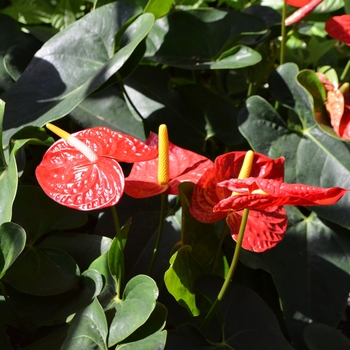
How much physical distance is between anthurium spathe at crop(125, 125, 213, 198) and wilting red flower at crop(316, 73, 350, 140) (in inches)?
10.6

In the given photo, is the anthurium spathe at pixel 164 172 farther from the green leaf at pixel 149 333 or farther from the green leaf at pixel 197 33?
the green leaf at pixel 197 33

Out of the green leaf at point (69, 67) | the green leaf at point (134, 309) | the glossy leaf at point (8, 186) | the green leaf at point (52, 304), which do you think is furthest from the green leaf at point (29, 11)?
the green leaf at point (134, 309)

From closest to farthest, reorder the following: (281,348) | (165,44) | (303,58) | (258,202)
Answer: (258,202) < (281,348) < (165,44) < (303,58)

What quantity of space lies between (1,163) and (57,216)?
112 millimetres

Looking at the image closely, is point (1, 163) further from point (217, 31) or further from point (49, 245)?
point (217, 31)

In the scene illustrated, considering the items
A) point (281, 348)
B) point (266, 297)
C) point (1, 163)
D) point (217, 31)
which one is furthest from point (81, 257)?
point (217, 31)

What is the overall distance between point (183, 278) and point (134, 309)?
9 centimetres

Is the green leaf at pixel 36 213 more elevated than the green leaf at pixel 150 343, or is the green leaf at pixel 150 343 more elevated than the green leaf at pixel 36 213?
the green leaf at pixel 36 213

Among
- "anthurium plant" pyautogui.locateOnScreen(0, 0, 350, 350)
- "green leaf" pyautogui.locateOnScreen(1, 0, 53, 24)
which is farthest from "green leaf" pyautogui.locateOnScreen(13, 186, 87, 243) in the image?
"green leaf" pyautogui.locateOnScreen(1, 0, 53, 24)

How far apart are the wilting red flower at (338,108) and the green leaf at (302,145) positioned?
1.3 inches

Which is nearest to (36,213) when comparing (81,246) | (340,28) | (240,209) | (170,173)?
(81,246)

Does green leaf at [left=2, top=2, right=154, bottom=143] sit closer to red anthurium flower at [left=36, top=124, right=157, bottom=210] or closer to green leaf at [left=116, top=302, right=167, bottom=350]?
red anthurium flower at [left=36, top=124, right=157, bottom=210]

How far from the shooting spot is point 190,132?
957mm

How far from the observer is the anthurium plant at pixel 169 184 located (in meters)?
0.58
